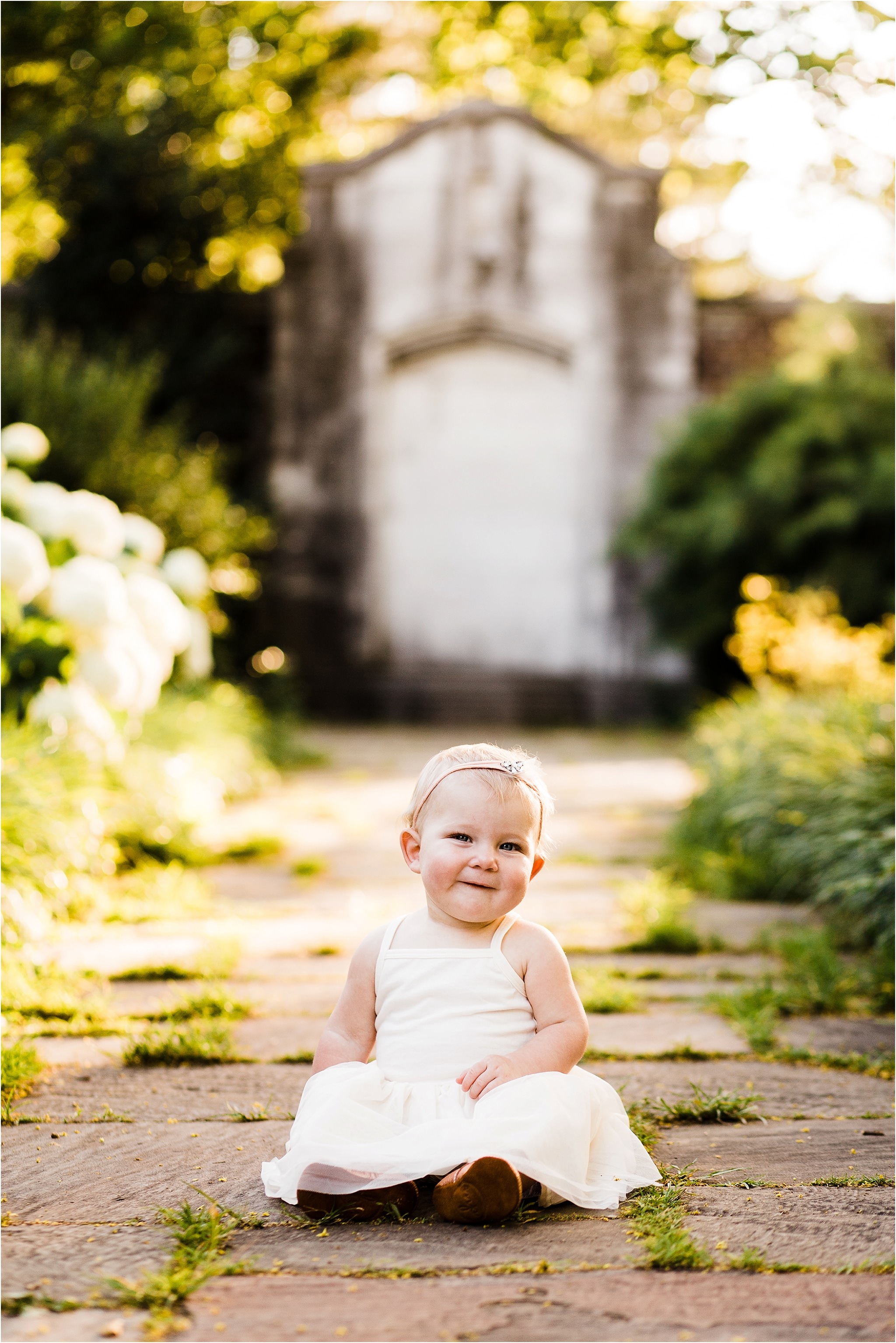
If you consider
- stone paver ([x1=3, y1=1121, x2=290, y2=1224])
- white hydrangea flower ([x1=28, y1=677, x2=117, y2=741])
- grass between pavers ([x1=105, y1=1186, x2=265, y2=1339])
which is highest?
white hydrangea flower ([x1=28, y1=677, x2=117, y2=741])

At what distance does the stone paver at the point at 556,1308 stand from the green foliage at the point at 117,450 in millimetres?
4882

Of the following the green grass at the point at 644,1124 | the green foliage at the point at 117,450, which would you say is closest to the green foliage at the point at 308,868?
the green grass at the point at 644,1124

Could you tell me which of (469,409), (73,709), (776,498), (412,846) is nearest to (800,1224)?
(412,846)

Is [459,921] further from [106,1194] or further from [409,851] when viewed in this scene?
[106,1194]

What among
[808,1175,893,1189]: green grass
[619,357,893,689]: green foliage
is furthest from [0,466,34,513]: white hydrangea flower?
[619,357,893,689]: green foliage

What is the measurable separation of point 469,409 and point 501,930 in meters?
7.66

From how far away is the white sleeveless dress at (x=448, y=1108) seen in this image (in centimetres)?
150

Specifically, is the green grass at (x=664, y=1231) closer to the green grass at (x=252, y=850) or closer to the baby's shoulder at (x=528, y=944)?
the baby's shoulder at (x=528, y=944)

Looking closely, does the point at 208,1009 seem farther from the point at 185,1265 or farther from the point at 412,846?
the point at 185,1265

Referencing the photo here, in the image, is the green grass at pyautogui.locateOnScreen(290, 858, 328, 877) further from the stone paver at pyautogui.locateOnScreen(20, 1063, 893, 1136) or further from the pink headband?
the pink headband

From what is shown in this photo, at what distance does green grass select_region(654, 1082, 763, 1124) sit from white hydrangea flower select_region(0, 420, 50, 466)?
3110mm

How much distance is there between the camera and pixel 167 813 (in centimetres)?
372

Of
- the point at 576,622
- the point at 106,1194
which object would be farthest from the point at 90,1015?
the point at 576,622

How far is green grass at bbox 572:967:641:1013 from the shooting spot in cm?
243
